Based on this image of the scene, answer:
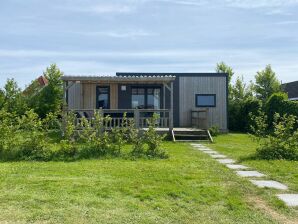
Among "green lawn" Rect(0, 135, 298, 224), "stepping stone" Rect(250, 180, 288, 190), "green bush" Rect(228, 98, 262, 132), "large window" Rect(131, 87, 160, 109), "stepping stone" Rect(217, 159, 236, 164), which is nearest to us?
"green lawn" Rect(0, 135, 298, 224)

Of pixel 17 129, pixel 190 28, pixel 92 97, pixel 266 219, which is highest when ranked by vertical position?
pixel 190 28

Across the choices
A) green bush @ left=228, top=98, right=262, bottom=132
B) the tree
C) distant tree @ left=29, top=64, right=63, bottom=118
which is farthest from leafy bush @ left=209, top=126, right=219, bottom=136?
the tree

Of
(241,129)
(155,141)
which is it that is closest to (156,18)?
(155,141)

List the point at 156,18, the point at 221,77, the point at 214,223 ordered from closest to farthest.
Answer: the point at 214,223 → the point at 156,18 → the point at 221,77

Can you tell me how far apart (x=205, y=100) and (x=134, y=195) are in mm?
16297

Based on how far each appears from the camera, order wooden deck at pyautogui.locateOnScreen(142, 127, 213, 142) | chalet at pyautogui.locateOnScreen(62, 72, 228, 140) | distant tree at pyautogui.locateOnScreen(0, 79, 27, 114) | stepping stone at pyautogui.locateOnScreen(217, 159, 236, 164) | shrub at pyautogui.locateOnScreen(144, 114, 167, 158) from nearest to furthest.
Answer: stepping stone at pyautogui.locateOnScreen(217, 159, 236, 164), shrub at pyautogui.locateOnScreen(144, 114, 167, 158), wooden deck at pyautogui.locateOnScreen(142, 127, 213, 142), chalet at pyautogui.locateOnScreen(62, 72, 228, 140), distant tree at pyautogui.locateOnScreen(0, 79, 27, 114)

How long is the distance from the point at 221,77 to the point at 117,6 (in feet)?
38.5

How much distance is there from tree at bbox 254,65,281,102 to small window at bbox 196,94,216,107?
39.6ft

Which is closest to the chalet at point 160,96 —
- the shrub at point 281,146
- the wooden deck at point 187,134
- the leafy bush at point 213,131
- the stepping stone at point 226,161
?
the leafy bush at point 213,131

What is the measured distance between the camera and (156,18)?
40.4 feet

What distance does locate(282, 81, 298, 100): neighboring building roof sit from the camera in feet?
111

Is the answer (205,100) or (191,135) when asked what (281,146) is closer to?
(191,135)

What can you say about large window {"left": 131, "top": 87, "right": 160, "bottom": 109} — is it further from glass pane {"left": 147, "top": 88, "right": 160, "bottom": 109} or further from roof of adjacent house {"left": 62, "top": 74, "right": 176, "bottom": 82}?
roof of adjacent house {"left": 62, "top": 74, "right": 176, "bottom": 82}

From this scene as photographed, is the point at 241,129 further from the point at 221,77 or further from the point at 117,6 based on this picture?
the point at 117,6
